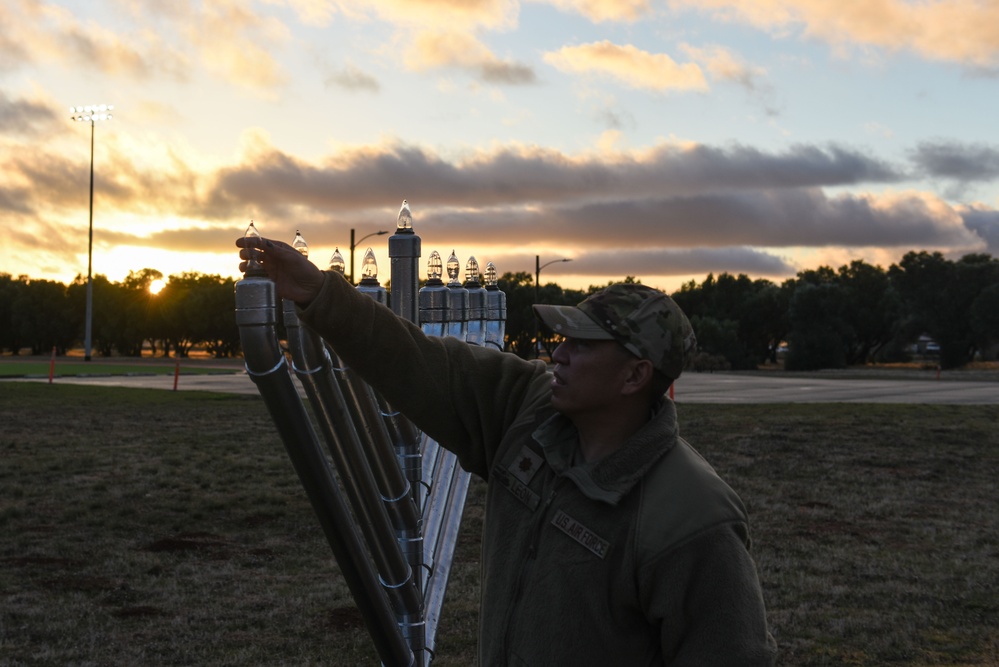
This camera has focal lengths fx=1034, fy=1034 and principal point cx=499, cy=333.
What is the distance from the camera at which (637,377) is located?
265 cm

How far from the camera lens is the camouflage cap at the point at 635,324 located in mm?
2609

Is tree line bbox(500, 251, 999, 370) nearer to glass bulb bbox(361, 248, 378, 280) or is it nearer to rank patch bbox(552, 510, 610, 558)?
glass bulb bbox(361, 248, 378, 280)

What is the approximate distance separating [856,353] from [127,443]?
7181 centimetres


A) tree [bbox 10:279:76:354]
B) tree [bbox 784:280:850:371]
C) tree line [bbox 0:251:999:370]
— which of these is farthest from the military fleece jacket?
tree [bbox 10:279:76:354]

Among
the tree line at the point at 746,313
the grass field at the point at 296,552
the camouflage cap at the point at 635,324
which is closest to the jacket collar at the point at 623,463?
the camouflage cap at the point at 635,324

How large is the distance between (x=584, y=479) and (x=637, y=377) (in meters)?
0.31

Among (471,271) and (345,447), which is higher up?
(471,271)

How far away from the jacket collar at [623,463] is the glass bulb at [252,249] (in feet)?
3.11

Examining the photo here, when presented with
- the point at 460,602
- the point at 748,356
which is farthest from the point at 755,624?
the point at 748,356

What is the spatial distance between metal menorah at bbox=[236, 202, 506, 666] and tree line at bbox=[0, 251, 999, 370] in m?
49.1

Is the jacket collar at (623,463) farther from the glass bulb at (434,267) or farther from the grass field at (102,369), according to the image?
the grass field at (102,369)

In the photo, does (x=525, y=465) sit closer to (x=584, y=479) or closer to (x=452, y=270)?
(x=584, y=479)

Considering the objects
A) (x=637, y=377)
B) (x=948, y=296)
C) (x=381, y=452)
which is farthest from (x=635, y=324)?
(x=948, y=296)

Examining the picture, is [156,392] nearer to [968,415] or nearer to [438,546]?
[968,415]
